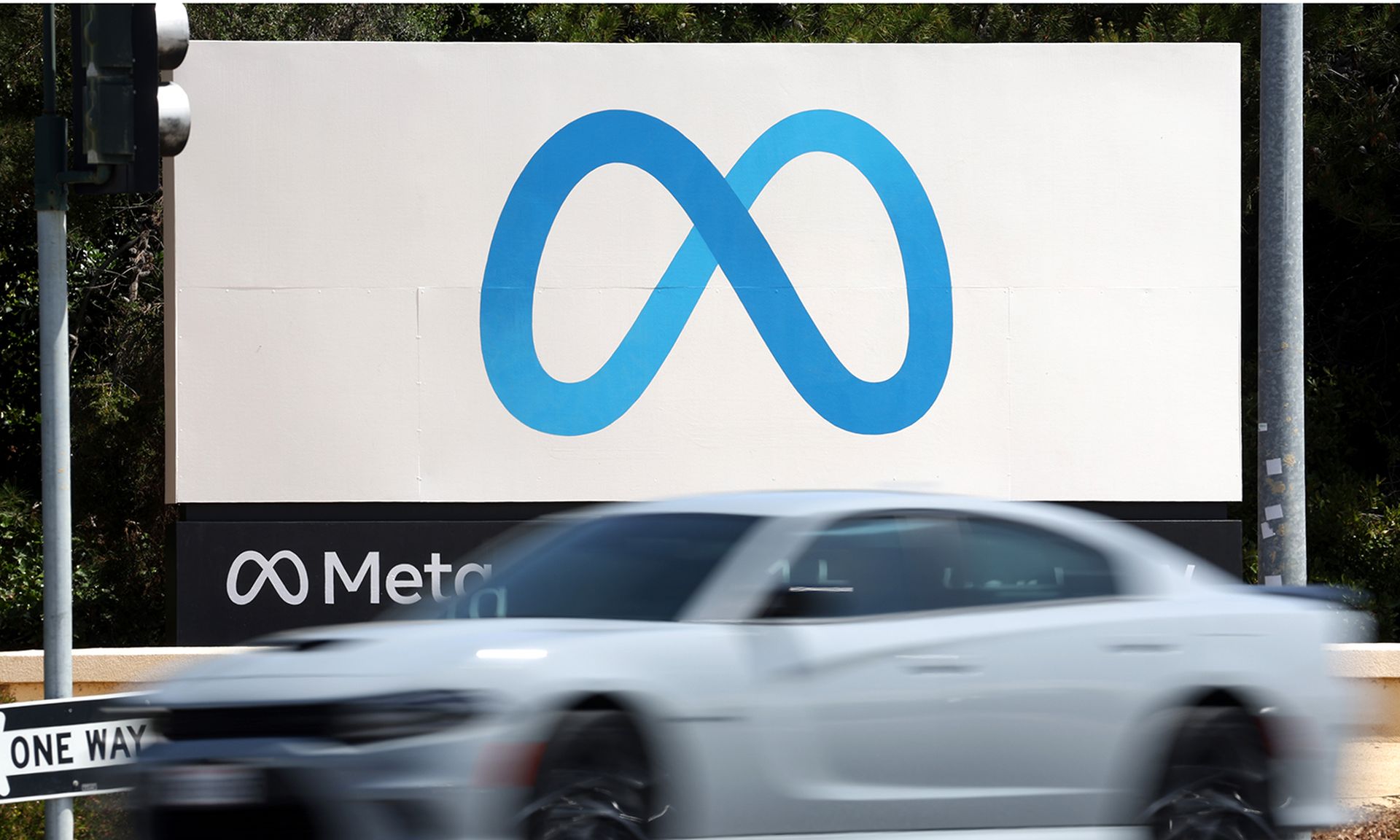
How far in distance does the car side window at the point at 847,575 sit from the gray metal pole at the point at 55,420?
3.18 m

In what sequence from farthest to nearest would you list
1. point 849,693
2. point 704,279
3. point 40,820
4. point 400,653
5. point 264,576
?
point 704,279 → point 264,576 → point 40,820 → point 849,693 → point 400,653

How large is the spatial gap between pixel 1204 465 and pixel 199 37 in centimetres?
1233

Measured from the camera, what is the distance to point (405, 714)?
5.54m

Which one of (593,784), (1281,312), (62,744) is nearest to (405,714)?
(593,784)

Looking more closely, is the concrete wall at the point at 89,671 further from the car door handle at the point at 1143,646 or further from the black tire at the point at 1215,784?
the black tire at the point at 1215,784

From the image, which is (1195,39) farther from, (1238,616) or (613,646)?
(613,646)

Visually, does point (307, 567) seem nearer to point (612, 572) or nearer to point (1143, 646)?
point (612, 572)

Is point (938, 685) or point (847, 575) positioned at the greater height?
point (847, 575)

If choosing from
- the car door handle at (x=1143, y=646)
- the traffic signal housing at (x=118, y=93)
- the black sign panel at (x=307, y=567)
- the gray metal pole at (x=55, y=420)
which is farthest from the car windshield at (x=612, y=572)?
the black sign panel at (x=307, y=567)

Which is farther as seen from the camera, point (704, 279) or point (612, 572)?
point (704, 279)

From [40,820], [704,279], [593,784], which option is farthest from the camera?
[704,279]

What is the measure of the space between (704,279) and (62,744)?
25.1ft

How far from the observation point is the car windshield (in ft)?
21.2

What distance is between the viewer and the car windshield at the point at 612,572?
645 centimetres
